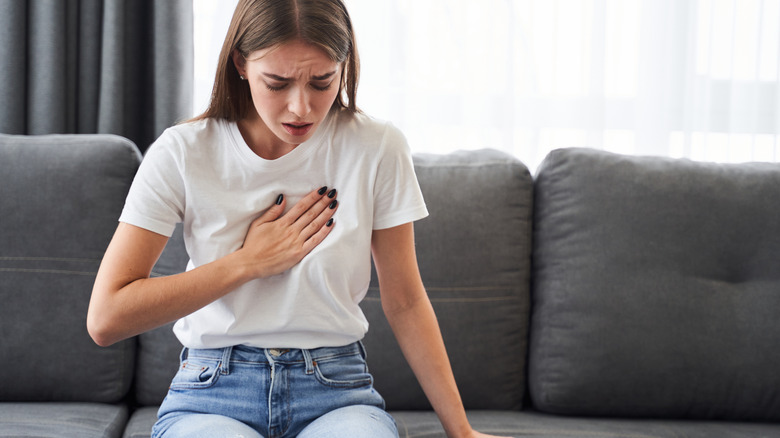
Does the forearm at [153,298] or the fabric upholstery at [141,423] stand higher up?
the forearm at [153,298]

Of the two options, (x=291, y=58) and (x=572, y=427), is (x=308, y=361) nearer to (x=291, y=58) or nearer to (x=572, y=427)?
(x=291, y=58)

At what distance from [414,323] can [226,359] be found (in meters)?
0.32

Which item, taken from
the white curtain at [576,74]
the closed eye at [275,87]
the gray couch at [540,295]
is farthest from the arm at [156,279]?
the white curtain at [576,74]

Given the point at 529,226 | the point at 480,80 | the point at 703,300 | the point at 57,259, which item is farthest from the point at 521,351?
the point at 57,259

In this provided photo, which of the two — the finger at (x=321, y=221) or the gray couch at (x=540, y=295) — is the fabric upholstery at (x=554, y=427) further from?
the finger at (x=321, y=221)

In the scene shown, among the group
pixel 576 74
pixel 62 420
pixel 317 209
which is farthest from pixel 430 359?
pixel 576 74

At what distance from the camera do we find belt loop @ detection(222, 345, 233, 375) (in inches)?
40.8

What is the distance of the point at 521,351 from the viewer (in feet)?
5.12

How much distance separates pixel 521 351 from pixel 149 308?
2.98ft

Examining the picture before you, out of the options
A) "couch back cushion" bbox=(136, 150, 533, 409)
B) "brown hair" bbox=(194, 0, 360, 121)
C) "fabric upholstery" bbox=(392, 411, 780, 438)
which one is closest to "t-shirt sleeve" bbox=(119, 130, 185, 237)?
"brown hair" bbox=(194, 0, 360, 121)

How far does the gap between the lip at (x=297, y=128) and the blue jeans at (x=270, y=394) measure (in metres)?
0.35

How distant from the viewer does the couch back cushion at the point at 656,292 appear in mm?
1487

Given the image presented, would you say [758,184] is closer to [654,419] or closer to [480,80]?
[654,419]

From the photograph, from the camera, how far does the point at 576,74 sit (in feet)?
6.74
